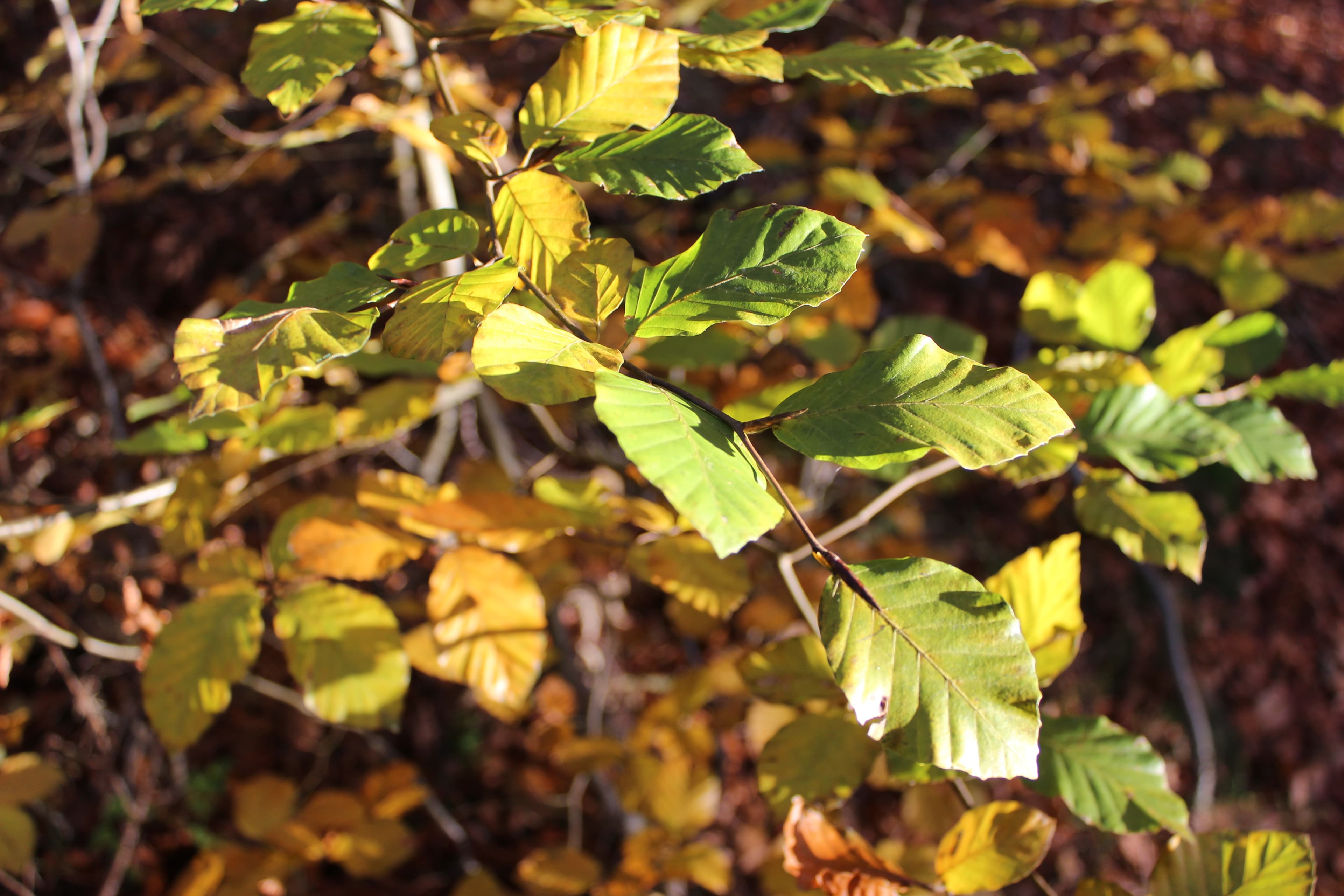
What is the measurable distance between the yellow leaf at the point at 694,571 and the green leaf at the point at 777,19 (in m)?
0.51

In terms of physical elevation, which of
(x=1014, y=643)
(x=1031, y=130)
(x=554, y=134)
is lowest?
(x=1031, y=130)

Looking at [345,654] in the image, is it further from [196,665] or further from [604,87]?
[604,87]

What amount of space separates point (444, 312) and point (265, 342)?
10 cm

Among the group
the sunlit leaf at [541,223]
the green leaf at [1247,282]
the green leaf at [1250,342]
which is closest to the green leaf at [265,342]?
the sunlit leaf at [541,223]

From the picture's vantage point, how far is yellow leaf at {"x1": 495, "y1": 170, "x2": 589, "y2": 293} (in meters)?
0.51

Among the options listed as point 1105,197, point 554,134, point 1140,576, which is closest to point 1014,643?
point 554,134

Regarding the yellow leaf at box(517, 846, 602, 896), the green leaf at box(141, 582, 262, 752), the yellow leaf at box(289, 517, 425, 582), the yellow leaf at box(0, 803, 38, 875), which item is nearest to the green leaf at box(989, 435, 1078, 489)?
the yellow leaf at box(289, 517, 425, 582)

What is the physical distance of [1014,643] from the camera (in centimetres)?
44

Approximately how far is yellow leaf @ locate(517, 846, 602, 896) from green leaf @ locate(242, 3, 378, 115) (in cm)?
126

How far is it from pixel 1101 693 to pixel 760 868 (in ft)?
4.70

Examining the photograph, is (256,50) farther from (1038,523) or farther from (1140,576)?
(1140,576)

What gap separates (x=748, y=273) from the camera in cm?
45

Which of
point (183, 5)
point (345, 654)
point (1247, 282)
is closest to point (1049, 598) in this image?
point (345, 654)

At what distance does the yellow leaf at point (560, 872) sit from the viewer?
4.35 feet
